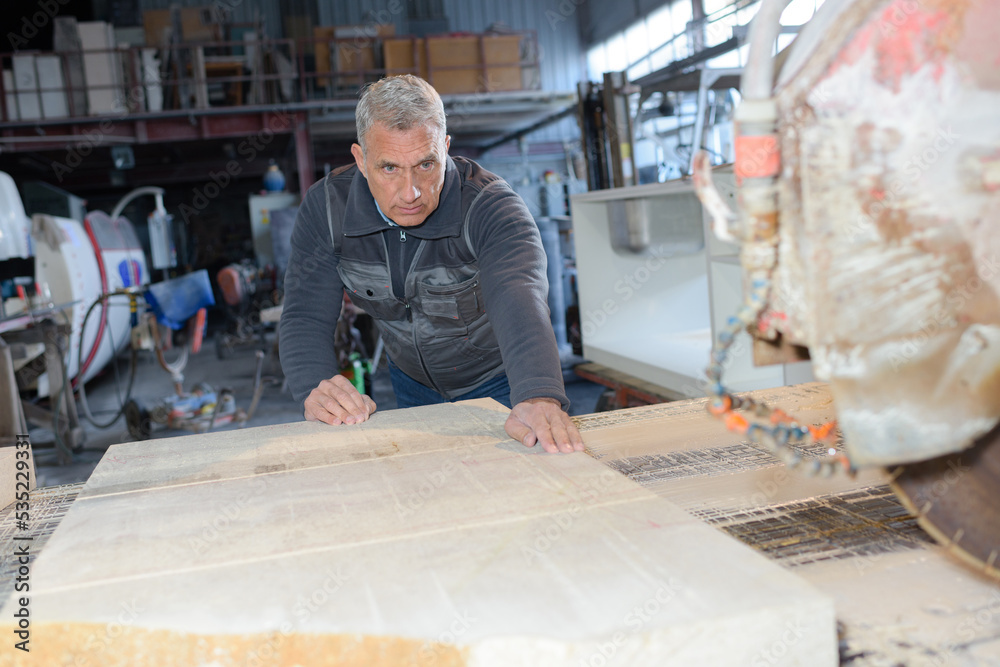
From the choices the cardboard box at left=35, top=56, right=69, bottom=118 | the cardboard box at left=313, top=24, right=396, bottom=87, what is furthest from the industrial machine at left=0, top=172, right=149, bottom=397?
the cardboard box at left=313, top=24, right=396, bottom=87

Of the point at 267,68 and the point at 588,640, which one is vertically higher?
the point at 267,68

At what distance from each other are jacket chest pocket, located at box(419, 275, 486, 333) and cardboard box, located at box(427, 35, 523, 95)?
8.55 meters

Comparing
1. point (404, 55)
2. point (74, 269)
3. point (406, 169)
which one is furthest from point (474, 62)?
point (406, 169)

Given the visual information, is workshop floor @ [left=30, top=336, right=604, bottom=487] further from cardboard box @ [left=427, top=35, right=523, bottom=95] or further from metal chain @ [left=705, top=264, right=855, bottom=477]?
cardboard box @ [left=427, top=35, right=523, bottom=95]

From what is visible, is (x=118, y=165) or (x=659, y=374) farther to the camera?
(x=118, y=165)

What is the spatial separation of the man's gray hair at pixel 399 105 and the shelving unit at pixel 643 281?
1.48 metres

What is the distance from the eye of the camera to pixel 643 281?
387 centimetres

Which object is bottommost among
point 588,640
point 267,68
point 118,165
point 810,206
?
point 588,640

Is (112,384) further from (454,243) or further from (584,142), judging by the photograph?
(454,243)

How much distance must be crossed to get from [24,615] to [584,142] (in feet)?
12.3

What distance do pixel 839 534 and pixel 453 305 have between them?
1304mm

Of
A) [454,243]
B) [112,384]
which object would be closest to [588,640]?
[454,243]

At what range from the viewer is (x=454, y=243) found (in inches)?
79.0

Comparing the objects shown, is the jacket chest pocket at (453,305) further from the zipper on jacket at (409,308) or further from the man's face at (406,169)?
the man's face at (406,169)
